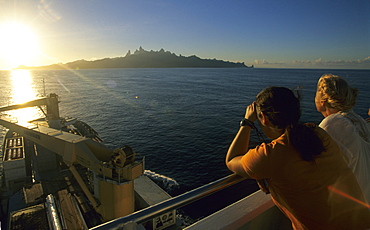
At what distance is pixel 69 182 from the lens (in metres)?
22.6

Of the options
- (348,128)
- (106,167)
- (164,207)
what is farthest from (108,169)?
(348,128)

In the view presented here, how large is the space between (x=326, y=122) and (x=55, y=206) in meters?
20.4

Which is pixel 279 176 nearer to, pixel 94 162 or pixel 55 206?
pixel 94 162

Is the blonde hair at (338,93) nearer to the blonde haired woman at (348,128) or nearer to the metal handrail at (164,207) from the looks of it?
the blonde haired woman at (348,128)

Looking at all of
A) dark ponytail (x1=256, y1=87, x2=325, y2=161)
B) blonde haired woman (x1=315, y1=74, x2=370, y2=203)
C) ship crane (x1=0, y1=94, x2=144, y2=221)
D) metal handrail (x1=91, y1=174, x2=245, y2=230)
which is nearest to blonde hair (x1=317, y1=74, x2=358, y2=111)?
blonde haired woman (x1=315, y1=74, x2=370, y2=203)

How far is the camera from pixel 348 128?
2.37 metres

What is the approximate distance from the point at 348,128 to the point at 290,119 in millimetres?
816

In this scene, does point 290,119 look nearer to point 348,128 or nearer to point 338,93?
point 348,128

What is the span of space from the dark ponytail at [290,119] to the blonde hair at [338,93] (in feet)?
3.00

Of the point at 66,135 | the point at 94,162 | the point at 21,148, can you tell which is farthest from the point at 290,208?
the point at 21,148

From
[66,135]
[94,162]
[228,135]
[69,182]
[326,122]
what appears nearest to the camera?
[326,122]

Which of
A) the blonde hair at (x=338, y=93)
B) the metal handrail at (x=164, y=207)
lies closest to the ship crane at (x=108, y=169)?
the metal handrail at (x=164, y=207)

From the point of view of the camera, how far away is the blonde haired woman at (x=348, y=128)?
230cm

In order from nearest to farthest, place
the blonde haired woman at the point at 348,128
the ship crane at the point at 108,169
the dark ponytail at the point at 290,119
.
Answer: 1. the dark ponytail at the point at 290,119
2. the blonde haired woman at the point at 348,128
3. the ship crane at the point at 108,169
